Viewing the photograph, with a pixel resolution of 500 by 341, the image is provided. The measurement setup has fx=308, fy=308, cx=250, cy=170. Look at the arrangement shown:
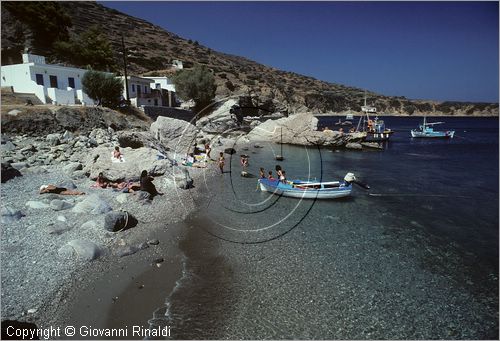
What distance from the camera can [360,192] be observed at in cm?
2612

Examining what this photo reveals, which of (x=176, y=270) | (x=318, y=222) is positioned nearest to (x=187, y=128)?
(x=318, y=222)

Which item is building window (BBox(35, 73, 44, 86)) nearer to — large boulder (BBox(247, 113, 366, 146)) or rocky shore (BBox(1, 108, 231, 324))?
rocky shore (BBox(1, 108, 231, 324))

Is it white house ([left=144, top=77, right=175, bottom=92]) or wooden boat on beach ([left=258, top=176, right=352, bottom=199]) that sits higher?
white house ([left=144, top=77, right=175, bottom=92])

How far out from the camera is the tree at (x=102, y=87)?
4084cm

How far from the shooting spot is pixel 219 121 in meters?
59.3

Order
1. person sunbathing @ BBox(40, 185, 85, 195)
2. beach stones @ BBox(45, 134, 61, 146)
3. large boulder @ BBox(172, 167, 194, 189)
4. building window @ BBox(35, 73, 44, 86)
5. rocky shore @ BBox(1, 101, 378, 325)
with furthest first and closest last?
building window @ BBox(35, 73, 44, 86), beach stones @ BBox(45, 134, 61, 146), large boulder @ BBox(172, 167, 194, 189), person sunbathing @ BBox(40, 185, 85, 195), rocky shore @ BBox(1, 101, 378, 325)

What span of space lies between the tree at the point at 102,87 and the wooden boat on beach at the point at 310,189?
29.5 m

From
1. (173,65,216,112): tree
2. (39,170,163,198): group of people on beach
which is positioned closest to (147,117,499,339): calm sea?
(39,170,163,198): group of people on beach

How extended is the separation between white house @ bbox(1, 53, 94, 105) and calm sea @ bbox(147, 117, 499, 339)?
1046 inches

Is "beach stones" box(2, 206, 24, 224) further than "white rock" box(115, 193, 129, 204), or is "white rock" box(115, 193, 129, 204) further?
"white rock" box(115, 193, 129, 204)

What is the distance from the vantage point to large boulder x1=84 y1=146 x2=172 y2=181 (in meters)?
22.3

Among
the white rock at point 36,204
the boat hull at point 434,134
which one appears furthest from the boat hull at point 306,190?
the boat hull at point 434,134

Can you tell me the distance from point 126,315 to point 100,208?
27.0 ft

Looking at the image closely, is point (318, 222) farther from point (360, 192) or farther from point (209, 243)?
point (360, 192)
